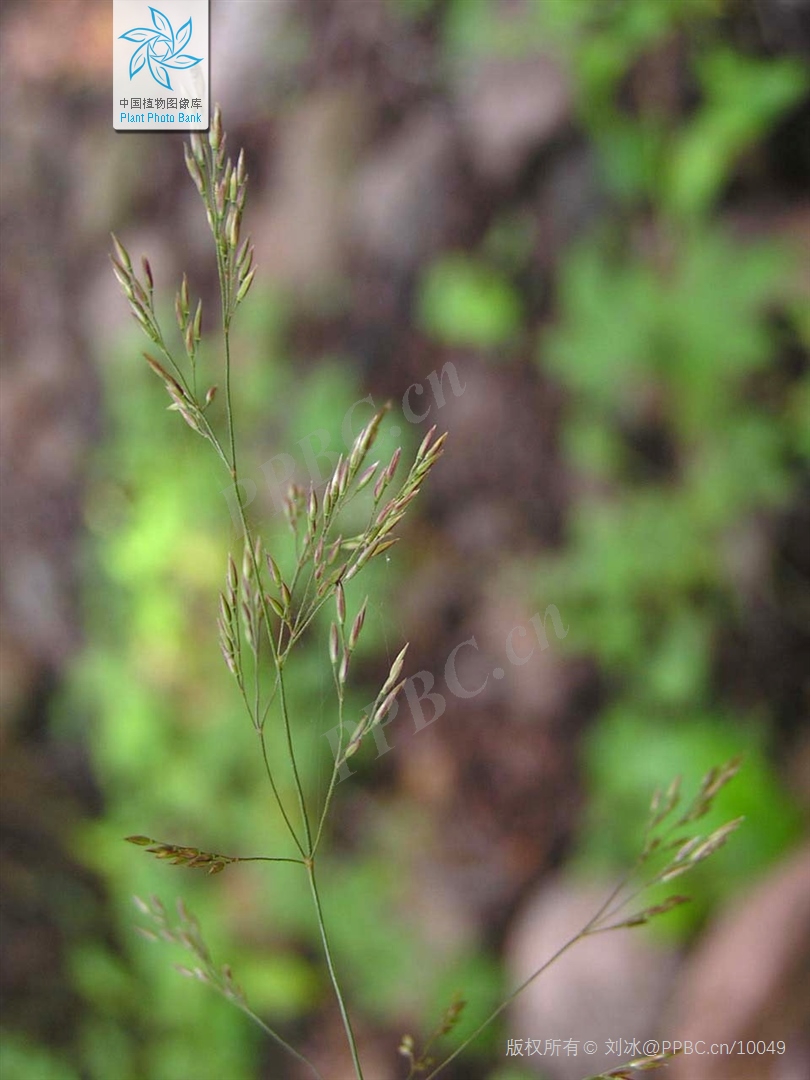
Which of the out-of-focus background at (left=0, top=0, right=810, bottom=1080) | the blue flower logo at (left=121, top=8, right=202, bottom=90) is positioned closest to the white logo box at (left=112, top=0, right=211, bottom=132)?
the blue flower logo at (left=121, top=8, right=202, bottom=90)

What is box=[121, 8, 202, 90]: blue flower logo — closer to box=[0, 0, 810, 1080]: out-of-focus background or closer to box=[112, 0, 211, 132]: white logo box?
box=[112, 0, 211, 132]: white logo box

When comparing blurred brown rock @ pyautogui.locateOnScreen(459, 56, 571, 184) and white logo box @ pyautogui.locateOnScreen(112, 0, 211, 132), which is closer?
white logo box @ pyautogui.locateOnScreen(112, 0, 211, 132)

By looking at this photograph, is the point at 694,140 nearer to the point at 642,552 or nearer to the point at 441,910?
the point at 642,552

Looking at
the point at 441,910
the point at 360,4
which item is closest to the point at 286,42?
the point at 360,4

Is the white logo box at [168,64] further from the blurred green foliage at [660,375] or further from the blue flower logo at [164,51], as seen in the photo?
the blurred green foliage at [660,375]

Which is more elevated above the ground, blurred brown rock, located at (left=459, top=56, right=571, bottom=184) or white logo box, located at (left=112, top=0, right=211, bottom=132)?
blurred brown rock, located at (left=459, top=56, right=571, bottom=184)

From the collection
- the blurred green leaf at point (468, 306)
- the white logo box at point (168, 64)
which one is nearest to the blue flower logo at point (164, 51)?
the white logo box at point (168, 64)

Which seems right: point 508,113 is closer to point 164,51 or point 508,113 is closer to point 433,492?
point 433,492
